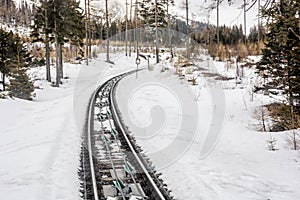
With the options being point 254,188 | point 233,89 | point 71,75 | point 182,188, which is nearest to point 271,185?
point 254,188

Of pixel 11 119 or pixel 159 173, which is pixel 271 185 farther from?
pixel 11 119

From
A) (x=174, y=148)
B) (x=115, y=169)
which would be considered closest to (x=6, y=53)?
(x=174, y=148)

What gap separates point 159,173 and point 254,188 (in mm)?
2316

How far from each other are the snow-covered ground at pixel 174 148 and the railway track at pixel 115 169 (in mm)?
276

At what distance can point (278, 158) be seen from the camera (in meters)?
9.27

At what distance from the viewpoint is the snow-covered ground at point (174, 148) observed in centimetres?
746

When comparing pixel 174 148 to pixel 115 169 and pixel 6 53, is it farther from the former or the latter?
pixel 6 53

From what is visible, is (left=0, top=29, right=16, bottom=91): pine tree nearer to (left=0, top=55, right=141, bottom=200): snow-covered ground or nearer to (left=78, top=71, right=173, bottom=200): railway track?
(left=0, top=55, right=141, bottom=200): snow-covered ground

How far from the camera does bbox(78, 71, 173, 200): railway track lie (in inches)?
293

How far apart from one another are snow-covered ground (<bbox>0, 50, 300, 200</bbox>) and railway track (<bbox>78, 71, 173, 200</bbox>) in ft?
0.91

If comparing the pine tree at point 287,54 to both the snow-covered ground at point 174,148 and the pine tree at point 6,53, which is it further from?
the pine tree at point 6,53

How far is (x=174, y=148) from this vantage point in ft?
34.7

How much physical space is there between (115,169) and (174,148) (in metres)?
2.29

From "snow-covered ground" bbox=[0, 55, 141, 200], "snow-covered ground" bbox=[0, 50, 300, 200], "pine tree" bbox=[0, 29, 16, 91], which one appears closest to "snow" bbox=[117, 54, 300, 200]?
"snow-covered ground" bbox=[0, 50, 300, 200]
